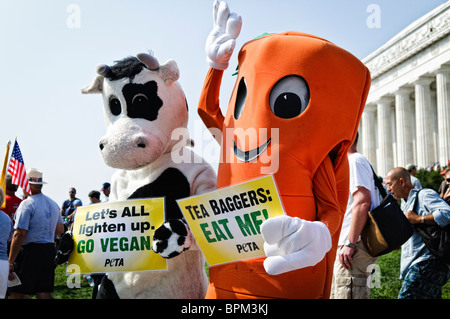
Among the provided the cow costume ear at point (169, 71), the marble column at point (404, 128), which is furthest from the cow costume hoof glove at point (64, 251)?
the marble column at point (404, 128)

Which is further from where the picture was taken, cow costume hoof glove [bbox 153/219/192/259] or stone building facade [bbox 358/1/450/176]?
stone building facade [bbox 358/1/450/176]

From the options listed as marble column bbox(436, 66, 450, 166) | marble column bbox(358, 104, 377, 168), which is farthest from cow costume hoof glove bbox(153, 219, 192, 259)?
marble column bbox(358, 104, 377, 168)

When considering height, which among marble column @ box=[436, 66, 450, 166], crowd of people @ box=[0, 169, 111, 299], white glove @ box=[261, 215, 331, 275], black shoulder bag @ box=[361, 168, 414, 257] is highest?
marble column @ box=[436, 66, 450, 166]

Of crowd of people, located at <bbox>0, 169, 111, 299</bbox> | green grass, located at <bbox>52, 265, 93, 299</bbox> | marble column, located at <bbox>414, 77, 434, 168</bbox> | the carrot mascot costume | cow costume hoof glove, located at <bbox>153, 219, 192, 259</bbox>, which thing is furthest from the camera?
marble column, located at <bbox>414, 77, 434, 168</bbox>

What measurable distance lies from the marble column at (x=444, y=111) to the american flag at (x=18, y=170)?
23.5m

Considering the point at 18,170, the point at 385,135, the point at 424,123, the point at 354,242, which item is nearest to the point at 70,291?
the point at 18,170

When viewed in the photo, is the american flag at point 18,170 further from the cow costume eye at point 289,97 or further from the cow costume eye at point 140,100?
the cow costume eye at point 289,97

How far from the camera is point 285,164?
2648 mm

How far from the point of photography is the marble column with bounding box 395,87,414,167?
31.8 m

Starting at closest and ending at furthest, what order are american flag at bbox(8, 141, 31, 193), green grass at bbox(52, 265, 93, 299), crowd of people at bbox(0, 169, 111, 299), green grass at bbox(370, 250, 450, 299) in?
crowd of people at bbox(0, 169, 111, 299) < green grass at bbox(370, 250, 450, 299) < green grass at bbox(52, 265, 93, 299) < american flag at bbox(8, 141, 31, 193)

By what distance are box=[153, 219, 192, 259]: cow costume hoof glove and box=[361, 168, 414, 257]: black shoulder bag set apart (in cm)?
156

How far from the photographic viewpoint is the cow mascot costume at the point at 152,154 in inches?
120

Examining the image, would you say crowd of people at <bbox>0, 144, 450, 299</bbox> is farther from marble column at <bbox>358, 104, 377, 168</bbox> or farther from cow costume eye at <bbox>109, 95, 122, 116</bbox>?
marble column at <bbox>358, 104, 377, 168</bbox>
